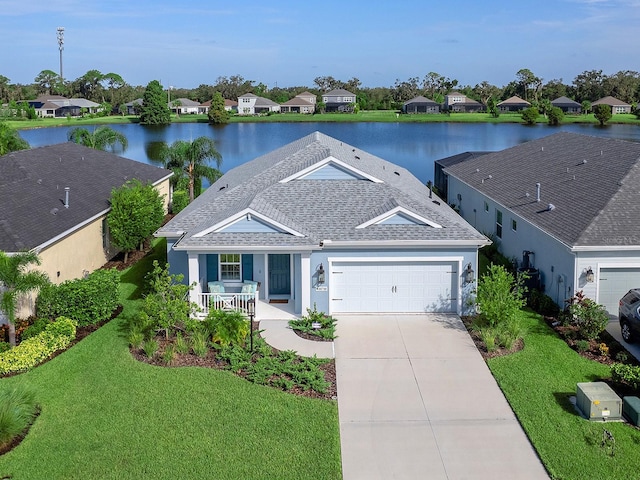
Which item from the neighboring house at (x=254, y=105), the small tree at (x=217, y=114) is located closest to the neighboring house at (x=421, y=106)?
the neighboring house at (x=254, y=105)

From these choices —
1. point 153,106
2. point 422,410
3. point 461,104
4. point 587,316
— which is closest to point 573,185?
point 587,316

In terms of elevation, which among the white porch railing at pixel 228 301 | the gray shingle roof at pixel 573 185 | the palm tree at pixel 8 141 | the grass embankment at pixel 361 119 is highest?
the grass embankment at pixel 361 119

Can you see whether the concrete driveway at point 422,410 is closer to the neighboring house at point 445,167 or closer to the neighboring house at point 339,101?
the neighboring house at point 445,167

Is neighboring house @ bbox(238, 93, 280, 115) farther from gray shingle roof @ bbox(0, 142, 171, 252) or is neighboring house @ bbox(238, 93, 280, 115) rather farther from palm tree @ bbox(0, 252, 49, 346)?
palm tree @ bbox(0, 252, 49, 346)

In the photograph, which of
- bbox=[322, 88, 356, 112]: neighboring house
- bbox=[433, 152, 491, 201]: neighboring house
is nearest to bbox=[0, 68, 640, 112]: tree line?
bbox=[322, 88, 356, 112]: neighboring house

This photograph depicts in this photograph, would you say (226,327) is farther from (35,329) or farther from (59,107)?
(59,107)
